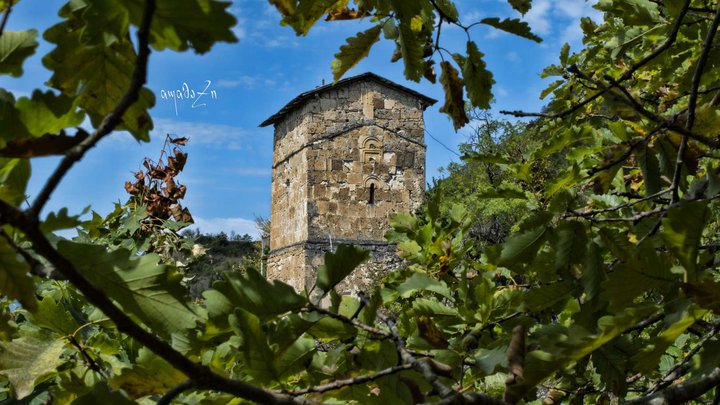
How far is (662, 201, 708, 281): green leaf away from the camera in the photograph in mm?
805

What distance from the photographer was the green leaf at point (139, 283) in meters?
0.71

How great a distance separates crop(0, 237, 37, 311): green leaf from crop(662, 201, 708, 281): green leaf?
0.69 m

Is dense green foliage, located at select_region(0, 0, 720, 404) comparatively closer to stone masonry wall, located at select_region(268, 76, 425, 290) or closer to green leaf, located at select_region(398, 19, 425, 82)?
green leaf, located at select_region(398, 19, 425, 82)

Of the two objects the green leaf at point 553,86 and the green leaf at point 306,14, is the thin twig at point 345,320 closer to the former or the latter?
the green leaf at point 306,14

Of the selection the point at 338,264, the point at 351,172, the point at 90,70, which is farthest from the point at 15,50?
the point at 351,172

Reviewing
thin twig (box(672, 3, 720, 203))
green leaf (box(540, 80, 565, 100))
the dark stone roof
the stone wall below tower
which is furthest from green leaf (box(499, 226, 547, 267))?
the dark stone roof

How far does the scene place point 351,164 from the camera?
1505cm

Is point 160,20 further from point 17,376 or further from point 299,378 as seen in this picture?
point 299,378

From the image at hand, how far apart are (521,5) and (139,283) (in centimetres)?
108

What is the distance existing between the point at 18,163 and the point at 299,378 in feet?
2.10

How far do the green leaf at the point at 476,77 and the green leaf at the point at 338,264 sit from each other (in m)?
0.60

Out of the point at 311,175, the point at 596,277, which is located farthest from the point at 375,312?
the point at 311,175

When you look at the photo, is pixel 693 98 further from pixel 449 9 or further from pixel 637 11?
pixel 637 11

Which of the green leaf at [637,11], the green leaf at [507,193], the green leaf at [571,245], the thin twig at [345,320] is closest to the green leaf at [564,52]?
the green leaf at [637,11]
